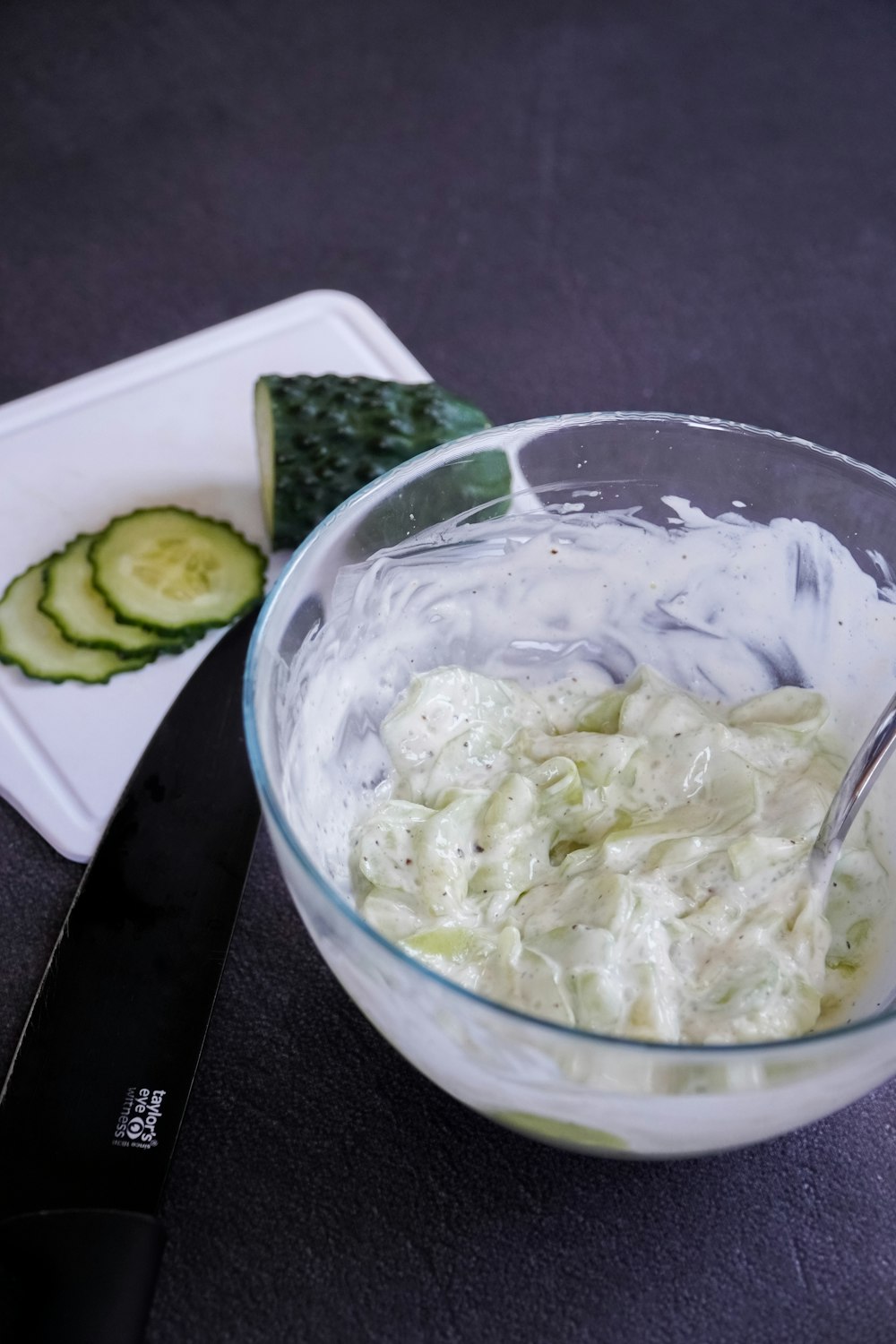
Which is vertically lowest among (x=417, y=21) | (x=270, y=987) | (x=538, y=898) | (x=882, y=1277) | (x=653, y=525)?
(x=882, y=1277)

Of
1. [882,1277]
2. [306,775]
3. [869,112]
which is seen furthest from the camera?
[869,112]

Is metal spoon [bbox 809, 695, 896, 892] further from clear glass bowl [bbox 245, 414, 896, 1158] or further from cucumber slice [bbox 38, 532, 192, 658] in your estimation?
cucumber slice [bbox 38, 532, 192, 658]

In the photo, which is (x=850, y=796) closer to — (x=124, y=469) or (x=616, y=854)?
(x=616, y=854)

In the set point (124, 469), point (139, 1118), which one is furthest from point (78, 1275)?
point (124, 469)

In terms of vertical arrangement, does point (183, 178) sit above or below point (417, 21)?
below

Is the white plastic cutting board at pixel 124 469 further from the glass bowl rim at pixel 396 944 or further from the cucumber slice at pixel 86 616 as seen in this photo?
the glass bowl rim at pixel 396 944

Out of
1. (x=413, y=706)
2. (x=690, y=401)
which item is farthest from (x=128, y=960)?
(x=690, y=401)

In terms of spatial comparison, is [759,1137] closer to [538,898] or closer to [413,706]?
[538,898]
